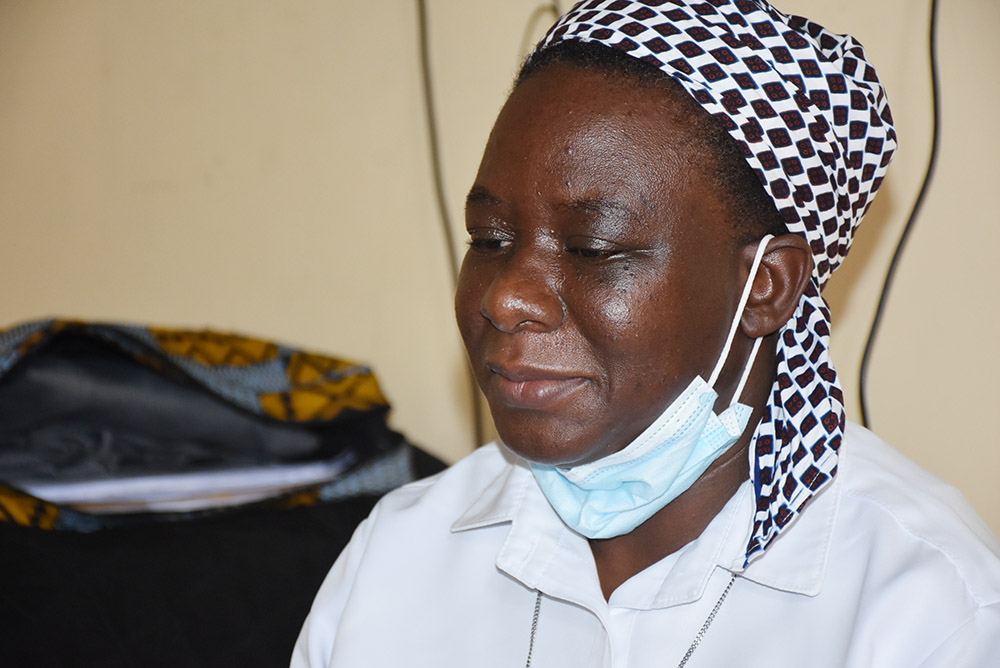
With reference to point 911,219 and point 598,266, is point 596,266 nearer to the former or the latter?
point 598,266

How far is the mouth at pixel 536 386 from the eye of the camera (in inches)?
39.5

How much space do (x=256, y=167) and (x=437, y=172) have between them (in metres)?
0.47

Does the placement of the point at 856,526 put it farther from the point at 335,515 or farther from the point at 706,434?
the point at 335,515

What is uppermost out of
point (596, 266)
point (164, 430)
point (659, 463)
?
point (596, 266)

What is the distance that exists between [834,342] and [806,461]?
2.41 ft

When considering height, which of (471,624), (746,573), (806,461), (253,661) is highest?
(806,461)

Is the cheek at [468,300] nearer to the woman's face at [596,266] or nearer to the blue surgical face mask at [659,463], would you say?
the woman's face at [596,266]

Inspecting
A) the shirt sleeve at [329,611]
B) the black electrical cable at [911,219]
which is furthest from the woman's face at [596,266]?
the black electrical cable at [911,219]

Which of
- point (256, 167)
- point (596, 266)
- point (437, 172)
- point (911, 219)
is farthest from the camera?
point (256, 167)

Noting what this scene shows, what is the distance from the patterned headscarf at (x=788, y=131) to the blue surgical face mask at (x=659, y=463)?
0.17 ft

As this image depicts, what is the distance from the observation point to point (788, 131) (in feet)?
3.24

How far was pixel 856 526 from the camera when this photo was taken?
1.01 m

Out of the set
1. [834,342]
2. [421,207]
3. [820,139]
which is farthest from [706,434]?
[421,207]

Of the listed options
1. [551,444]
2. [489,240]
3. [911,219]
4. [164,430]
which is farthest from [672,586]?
[164,430]
